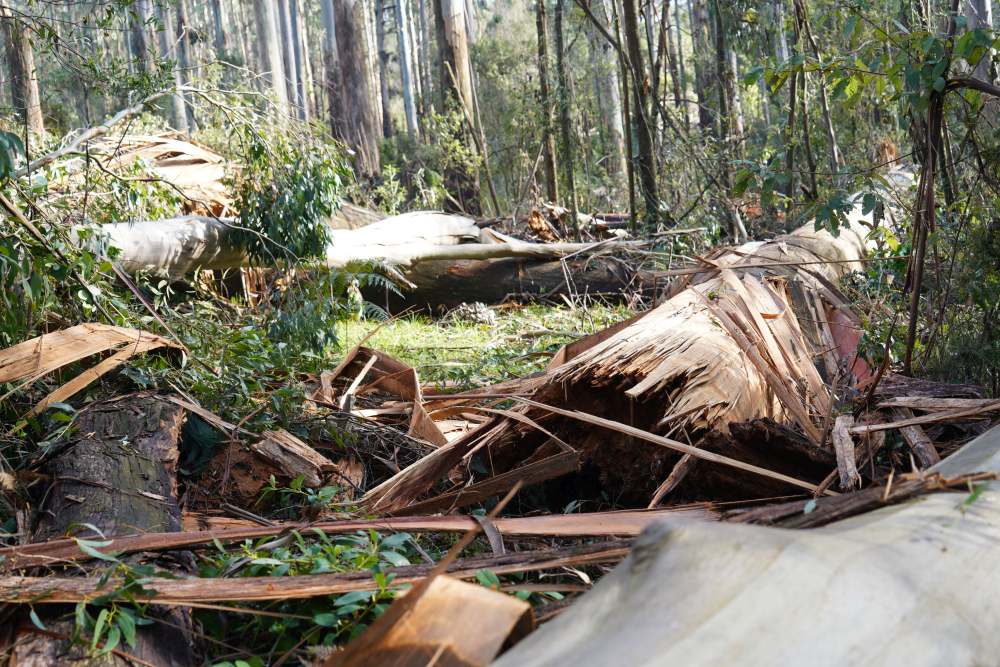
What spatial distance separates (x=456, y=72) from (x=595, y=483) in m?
11.6

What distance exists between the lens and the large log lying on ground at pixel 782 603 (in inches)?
43.4

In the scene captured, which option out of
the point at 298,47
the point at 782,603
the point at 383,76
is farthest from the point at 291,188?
the point at 298,47

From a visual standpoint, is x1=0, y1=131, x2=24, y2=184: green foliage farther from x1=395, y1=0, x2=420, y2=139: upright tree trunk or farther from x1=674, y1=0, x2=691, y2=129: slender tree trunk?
x1=395, y1=0, x2=420, y2=139: upright tree trunk

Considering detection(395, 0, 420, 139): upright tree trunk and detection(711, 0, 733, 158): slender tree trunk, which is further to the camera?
detection(395, 0, 420, 139): upright tree trunk

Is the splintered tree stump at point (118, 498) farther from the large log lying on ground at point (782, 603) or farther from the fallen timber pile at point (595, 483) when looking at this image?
the large log lying on ground at point (782, 603)

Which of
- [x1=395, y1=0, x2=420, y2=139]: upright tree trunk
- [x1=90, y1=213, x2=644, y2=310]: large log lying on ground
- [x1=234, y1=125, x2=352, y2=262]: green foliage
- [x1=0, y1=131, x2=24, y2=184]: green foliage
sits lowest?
[x1=90, y1=213, x2=644, y2=310]: large log lying on ground

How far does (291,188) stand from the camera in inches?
229

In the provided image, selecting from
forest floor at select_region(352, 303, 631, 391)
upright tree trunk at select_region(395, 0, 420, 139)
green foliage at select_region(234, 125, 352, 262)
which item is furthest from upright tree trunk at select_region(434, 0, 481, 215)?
upright tree trunk at select_region(395, 0, 420, 139)

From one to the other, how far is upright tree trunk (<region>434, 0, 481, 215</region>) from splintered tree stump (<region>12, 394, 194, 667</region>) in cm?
1089

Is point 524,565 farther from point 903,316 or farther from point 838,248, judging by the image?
point 838,248

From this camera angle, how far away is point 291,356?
17.1 feet

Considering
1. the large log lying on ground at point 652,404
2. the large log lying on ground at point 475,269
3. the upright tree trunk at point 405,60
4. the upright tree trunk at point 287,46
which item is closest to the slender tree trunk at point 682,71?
the large log lying on ground at point 475,269

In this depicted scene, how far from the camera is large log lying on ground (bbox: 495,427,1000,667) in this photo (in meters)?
1.10

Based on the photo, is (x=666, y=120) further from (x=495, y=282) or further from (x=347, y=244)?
(x=347, y=244)
